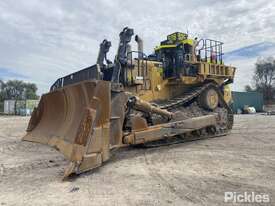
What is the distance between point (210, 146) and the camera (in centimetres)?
823

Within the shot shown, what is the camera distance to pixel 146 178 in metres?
5.10

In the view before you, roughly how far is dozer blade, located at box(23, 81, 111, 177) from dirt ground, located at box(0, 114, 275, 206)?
0.31 m

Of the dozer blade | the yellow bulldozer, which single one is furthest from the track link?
the dozer blade

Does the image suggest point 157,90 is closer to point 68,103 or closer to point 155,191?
point 68,103

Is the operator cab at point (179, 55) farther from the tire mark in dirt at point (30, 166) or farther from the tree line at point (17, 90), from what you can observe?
the tree line at point (17, 90)

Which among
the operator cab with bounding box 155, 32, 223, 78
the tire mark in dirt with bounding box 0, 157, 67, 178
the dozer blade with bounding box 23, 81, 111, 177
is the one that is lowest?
the tire mark in dirt with bounding box 0, 157, 67, 178

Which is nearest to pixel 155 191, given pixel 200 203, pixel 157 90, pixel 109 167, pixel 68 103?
pixel 200 203

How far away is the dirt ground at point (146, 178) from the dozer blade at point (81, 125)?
0.31 m

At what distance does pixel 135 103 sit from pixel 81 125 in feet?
5.85

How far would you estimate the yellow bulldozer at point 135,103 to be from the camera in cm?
574

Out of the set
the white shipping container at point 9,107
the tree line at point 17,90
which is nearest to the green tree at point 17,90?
the tree line at point 17,90

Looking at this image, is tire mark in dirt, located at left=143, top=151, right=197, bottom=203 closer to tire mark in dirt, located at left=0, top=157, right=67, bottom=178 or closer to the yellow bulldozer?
the yellow bulldozer

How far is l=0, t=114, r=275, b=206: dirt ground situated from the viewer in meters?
4.15

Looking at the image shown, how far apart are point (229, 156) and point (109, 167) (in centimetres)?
260
